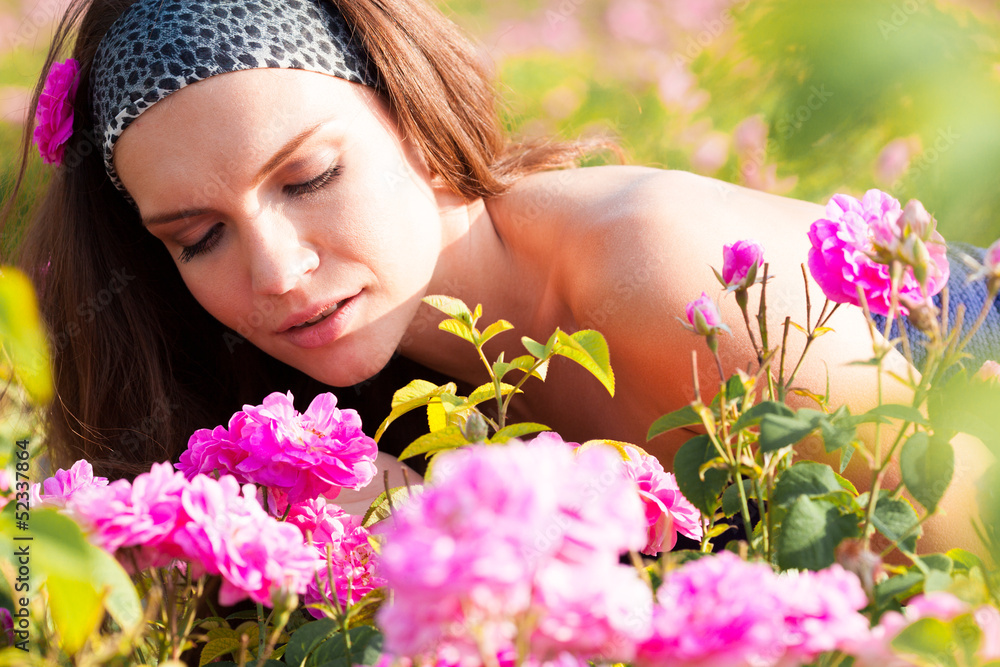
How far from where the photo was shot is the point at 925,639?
38cm

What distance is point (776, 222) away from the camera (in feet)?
4.25

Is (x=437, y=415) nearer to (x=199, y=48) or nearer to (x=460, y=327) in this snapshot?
(x=460, y=327)

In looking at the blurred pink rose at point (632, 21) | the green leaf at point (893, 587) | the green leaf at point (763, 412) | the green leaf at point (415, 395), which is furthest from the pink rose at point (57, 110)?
the blurred pink rose at point (632, 21)

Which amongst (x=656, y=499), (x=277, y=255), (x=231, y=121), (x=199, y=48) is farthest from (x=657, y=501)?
(x=199, y=48)

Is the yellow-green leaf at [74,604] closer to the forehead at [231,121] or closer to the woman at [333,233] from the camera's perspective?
the woman at [333,233]

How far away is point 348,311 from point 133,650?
2.54 ft

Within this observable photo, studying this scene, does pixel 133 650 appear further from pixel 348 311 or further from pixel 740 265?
pixel 348 311

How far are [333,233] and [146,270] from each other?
2.21ft

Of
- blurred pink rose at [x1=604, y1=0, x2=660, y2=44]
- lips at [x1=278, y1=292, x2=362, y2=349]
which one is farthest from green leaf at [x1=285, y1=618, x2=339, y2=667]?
blurred pink rose at [x1=604, y1=0, x2=660, y2=44]

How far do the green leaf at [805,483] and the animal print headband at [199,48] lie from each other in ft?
3.49

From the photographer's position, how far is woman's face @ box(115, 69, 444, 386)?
120cm

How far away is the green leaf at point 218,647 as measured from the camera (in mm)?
669

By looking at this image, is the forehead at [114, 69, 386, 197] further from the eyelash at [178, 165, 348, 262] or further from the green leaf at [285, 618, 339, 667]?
the green leaf at [285, 618, 339, 667]

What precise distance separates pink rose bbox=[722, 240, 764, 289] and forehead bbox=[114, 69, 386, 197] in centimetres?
75
